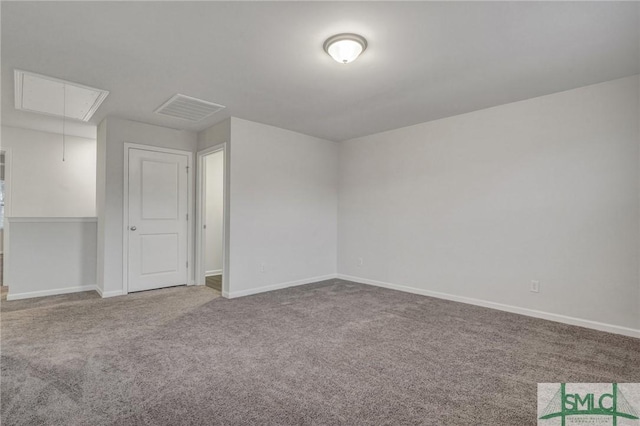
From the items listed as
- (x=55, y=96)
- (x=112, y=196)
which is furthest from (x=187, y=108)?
(x=112, y=196)

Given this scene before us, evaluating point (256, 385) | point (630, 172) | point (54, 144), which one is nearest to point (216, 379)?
point (256, 385)

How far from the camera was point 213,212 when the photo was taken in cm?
629

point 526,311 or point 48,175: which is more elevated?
point 48,175

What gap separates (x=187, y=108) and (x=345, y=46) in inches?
92.9

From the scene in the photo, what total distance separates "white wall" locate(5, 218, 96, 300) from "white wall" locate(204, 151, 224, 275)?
1847 millimetres

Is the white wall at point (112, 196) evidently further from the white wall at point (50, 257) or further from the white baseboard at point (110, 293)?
the white wall at point (50, 257)

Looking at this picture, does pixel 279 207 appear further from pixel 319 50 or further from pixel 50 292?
pixel 50 292

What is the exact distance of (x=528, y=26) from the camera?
91.4 inches

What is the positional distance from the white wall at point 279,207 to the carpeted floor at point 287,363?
0.90m

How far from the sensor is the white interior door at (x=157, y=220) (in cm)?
468

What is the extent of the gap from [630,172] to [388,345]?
110 inches

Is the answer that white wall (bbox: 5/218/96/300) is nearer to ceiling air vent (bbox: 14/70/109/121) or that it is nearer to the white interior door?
the white interior door

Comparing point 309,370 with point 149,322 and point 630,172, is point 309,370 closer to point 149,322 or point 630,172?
point 149,322

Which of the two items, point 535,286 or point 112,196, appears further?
point 112,196
